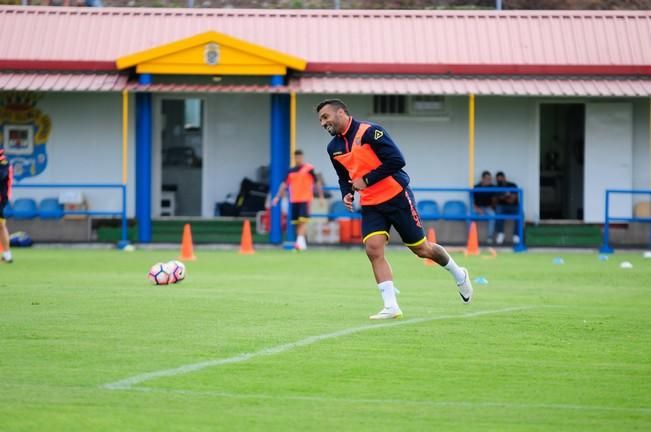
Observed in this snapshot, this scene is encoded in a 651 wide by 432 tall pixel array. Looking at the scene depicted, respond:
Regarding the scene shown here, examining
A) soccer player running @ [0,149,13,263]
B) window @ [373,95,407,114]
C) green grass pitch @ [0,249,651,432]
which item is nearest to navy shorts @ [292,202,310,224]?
window @ [373,95,407,114]

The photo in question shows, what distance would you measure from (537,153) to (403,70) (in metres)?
4.11

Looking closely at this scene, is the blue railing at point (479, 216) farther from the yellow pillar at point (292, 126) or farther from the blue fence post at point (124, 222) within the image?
the blue fence post at point (124, 222)

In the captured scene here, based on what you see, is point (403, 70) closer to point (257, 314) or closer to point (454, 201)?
point (454, 201)

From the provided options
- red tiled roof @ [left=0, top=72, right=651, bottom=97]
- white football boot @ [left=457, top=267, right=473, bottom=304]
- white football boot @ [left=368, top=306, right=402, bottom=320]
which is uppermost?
red tiled roof @ [left=0, top=72, right=651, bottom=97]

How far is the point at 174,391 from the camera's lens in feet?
27.8

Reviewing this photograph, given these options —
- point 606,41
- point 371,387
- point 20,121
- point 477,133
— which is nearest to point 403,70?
point 477,133

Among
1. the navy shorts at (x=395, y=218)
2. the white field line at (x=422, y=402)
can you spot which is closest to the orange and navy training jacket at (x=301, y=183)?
the navy shorts at (x=395, y=218)

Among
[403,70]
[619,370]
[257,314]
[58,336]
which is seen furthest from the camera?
[403,70]

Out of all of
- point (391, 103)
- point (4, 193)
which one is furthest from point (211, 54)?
point (4, 193)

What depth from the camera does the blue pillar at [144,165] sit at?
29719 mm

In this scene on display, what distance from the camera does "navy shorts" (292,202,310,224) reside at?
92.6 ft

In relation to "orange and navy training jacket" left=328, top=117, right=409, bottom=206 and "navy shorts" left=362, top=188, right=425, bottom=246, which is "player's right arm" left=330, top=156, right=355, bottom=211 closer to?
"orange and navy training jacket" left=328, top=117, right=409, bottom=206

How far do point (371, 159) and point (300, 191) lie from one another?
1554cm

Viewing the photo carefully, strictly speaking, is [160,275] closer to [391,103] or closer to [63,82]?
[63,82]
